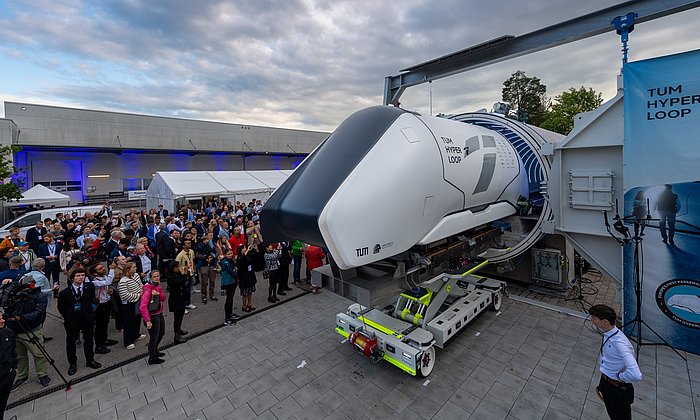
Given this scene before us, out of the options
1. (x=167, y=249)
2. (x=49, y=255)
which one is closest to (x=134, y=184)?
(x=49, y=255)

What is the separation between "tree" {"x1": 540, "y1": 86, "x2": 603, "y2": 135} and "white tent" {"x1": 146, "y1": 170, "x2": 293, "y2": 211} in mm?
25351

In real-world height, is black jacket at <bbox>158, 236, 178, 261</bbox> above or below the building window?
below

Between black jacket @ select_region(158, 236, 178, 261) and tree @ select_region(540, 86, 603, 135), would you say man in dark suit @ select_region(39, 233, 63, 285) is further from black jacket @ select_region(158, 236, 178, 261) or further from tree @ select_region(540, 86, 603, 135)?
tree @ select_region(540, 86, 603, 135)

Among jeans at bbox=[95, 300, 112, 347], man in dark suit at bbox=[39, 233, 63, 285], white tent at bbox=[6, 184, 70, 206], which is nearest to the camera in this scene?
jeans at bbox=[95, 300, 112, 347]

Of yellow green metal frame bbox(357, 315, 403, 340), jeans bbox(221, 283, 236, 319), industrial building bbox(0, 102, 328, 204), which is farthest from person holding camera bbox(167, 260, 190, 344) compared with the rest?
industrial building bbox(0, 102, 328, 204)

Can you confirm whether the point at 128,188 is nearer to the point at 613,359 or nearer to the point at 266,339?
the point at 266,339

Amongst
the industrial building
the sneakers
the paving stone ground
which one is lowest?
the paving stone ground

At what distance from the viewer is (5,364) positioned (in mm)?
3555

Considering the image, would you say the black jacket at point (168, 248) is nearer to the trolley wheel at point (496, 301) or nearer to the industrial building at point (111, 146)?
the trolley wheel at point (496, 301)

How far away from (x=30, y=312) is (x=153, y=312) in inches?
61.6

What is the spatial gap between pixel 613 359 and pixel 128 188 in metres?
33.0

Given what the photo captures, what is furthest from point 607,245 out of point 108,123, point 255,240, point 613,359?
point 108,123

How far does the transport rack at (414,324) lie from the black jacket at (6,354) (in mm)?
4236

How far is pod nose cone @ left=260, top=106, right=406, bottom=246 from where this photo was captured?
3205mm
